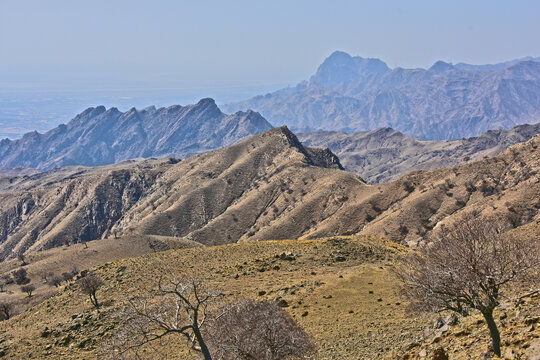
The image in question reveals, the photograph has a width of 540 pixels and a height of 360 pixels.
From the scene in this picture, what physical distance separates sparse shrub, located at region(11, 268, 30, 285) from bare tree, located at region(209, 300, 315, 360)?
102 metres

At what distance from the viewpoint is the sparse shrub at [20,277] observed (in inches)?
3902

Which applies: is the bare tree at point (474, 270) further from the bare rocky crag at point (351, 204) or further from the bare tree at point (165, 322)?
the bare rocky crag at point (351, 204)

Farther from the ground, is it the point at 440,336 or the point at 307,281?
the point at 440,336

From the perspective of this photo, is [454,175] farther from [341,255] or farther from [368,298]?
[368,298]

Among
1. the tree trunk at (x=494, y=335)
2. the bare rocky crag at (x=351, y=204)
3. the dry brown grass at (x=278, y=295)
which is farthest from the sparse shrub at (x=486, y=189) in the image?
the tree trunk at (x=494, y=335)

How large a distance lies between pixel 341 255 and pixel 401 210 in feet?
256

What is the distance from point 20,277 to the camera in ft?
327

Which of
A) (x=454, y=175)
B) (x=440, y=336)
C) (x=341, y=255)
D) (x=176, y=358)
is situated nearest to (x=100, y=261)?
(x=341, y=255)

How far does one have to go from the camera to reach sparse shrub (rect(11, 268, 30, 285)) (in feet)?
325

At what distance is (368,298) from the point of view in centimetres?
3662

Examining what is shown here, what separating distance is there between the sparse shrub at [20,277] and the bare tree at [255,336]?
10163 centimetres

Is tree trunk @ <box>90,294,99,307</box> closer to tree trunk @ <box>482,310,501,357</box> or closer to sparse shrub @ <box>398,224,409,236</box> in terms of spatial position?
tree trunk @ <box>482,310,501,357</box>

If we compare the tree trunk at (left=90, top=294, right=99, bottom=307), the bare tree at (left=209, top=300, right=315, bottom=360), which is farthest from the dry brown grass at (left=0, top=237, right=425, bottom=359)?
the bare tree at (left=209, top=300, right=315, bottom=360)

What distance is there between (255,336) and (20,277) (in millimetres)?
106229
